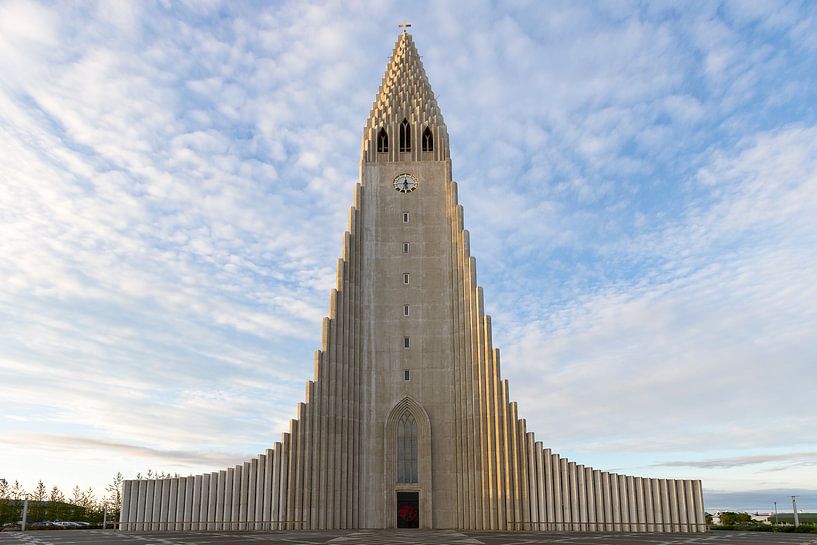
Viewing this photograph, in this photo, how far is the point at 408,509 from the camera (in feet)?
140

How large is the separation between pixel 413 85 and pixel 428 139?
5.99m

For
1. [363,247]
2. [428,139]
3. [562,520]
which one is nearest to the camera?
[562,520]

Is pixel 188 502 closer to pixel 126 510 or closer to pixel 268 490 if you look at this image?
pixel 126 510

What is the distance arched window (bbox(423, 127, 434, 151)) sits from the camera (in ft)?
171

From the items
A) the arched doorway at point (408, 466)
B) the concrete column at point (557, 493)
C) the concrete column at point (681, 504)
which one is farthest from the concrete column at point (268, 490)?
the concrete column at point (681, 504)

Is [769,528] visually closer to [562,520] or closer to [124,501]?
[562,520]

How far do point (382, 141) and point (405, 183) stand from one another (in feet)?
15.4

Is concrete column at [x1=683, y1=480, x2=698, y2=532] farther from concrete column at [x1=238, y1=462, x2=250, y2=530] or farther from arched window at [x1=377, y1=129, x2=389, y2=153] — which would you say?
arched window at [x1=377, y1=129, x2=389, y2=153]

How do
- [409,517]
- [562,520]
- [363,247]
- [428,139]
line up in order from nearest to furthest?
[562,520] < [409,517] < [363,247] < [428,139]

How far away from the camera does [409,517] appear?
140 ft

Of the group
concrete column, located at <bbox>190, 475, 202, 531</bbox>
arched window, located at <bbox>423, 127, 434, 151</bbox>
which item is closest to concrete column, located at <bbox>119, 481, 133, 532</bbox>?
concrete column, located at <bbox>190, 475, 202, 531</bbox>

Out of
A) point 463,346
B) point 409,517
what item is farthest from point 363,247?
point 409,517

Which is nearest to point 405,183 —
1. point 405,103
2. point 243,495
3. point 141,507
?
point 405,103

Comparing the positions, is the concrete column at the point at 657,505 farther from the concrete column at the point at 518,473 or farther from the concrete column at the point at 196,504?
the concrete column at the point at 196,504
